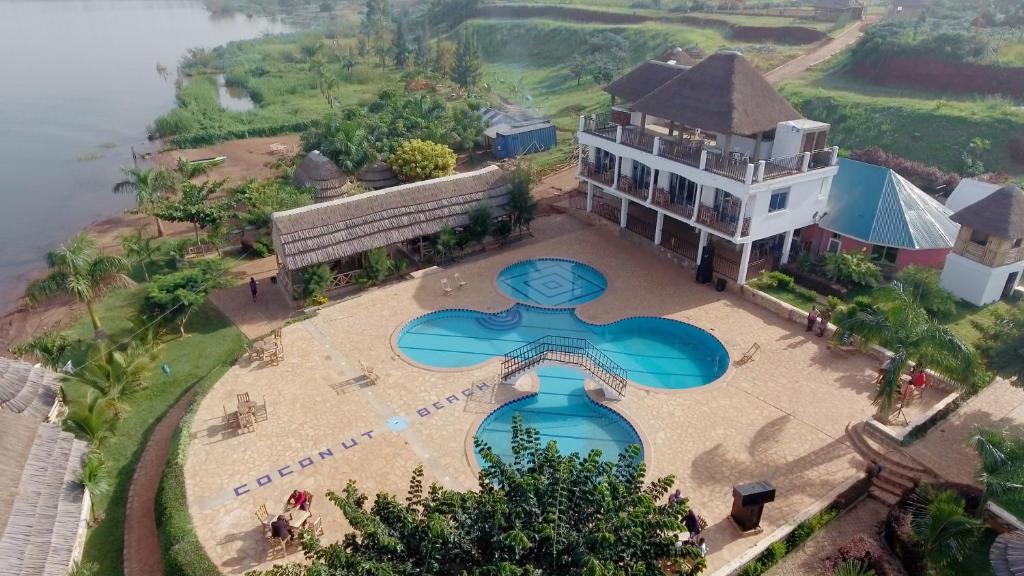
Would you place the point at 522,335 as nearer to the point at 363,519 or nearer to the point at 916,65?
the point at 363,519

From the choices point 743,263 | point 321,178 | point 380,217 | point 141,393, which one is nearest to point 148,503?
point 141,393

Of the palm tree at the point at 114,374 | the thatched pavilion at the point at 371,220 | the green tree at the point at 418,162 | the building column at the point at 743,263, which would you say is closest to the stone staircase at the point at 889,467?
the building column at the point at 743,263

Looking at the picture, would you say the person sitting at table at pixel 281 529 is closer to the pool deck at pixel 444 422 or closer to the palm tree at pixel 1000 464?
the pool deck at pixel 444 422

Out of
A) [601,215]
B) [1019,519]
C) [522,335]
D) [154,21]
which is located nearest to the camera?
[1019,519]

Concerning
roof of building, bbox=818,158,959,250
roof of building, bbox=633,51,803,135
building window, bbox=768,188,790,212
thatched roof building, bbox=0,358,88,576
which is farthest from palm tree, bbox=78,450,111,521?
roof of building, bbox=818,158,959,250

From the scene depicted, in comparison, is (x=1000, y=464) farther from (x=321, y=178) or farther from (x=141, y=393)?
(x=321, y=178)

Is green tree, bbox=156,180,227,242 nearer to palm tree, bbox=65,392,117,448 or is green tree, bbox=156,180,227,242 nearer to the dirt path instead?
palm tree, bbox=65,392,117,448

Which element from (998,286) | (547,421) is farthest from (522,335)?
(998,286)
